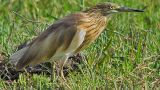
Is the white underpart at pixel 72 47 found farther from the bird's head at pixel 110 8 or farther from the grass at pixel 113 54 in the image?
the bird's head at pixel 110 8

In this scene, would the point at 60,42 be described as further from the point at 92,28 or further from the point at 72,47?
the point at 92,28

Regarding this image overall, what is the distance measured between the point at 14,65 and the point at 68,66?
0.49 metres

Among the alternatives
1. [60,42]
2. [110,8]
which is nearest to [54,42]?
[60,42]

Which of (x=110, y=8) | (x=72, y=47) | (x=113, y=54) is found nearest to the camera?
(x=72, y=47)

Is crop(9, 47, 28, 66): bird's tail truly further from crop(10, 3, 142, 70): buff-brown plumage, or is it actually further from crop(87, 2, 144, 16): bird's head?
crop(87, 2, 144, 16): bird's head

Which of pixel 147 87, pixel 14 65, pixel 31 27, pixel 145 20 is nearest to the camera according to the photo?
pixel 147 87

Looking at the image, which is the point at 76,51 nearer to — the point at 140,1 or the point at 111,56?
the point at 111,56

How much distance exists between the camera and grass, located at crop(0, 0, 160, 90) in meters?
6.32

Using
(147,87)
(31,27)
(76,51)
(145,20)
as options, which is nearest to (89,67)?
(76,51)

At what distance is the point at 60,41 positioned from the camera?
6.84m

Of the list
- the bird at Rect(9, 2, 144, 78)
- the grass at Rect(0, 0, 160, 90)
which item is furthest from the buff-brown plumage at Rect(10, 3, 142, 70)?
the grass at Rect(0, 0, 160, 90)

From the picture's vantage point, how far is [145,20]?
9.18 metres

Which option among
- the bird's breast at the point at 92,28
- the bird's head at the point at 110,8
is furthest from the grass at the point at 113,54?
the bird's head at the point at 110,8

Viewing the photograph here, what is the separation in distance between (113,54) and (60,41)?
2.00ft
